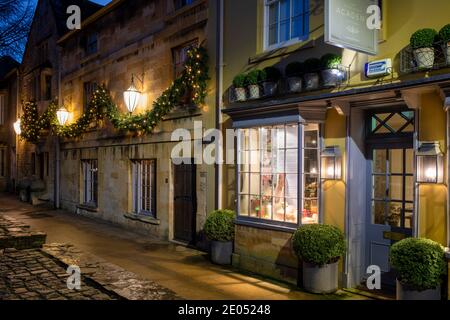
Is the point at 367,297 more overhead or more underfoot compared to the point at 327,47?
more underfoot

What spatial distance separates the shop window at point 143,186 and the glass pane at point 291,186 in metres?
5.47

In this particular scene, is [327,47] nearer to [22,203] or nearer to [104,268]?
[104,268]

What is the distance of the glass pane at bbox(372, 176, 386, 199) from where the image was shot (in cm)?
699

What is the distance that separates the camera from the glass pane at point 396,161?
6723 mm

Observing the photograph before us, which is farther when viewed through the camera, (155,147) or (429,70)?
(155,147)

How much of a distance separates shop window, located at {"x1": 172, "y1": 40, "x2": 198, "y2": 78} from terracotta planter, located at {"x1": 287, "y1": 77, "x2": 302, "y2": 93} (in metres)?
4.22

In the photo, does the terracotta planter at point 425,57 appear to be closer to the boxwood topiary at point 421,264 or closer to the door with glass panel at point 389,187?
the door with glass panel at point 389,187

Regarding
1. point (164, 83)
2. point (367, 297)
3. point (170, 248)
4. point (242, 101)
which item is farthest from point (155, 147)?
point (367, 297)

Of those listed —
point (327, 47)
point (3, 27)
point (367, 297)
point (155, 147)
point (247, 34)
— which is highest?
point (3, 27)

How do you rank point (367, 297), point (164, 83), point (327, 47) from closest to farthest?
point (367, 297) → point (327, 47) → point (164, 83)

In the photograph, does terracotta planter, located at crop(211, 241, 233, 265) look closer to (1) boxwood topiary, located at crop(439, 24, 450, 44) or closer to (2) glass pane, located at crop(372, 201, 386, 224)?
(2) glass pane, located at crop(372, 201, 386, 224)

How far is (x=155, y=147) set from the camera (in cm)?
1189

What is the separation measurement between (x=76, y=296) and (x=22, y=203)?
15742mm

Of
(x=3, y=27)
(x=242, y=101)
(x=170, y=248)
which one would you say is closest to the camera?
(x=242, y=101)
